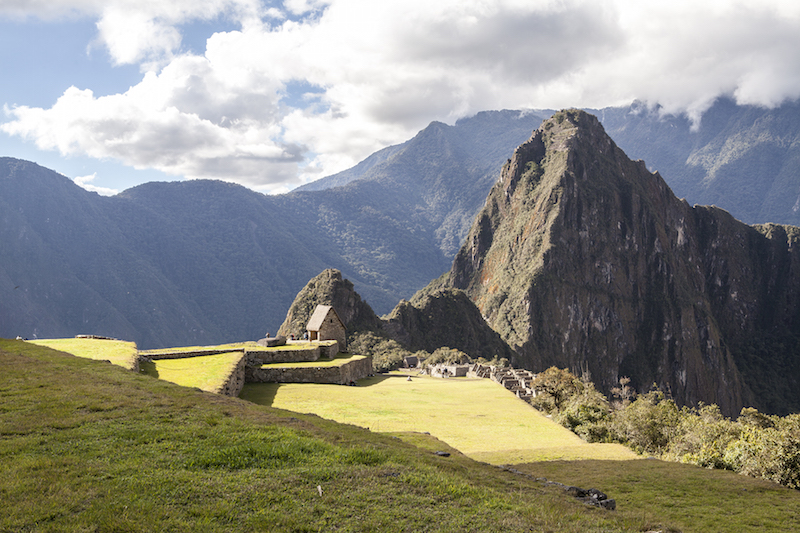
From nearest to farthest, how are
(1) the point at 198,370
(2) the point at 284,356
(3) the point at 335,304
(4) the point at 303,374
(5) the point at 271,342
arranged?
1. (1) the point at 198,370
2. (4) the point at 303,374
3. (2) the point at 284,356
4. (5) the point at 271,342
5. (3) the point at 335,304

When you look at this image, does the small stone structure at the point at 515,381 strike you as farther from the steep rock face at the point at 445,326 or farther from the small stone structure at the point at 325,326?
the steep rock face at the point at 445,326

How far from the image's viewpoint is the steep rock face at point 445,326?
342 feet

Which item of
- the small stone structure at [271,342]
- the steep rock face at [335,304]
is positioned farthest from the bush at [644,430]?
the steep rock face at [335,304]

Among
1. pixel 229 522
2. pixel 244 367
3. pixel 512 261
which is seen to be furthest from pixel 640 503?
pixel 512 261

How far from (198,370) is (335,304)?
69163mm

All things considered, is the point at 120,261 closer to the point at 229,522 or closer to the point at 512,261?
the point at 512,261

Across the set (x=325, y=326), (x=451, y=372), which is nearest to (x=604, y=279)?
(x=451, y=372)

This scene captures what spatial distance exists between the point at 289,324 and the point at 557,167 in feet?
406

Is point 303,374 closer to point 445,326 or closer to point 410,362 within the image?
point 410,362

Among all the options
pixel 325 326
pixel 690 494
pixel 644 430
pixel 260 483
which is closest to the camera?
pixel 260 483

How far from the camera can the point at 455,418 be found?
21250mm

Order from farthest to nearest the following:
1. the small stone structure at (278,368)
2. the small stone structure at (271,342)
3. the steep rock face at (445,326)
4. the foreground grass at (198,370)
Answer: the steep rock face at (445,326)
the small stone structure at (271,342)
the small stone structure at (278,368)
the foreground grass at (198,370)

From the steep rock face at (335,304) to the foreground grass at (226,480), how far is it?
77.1m

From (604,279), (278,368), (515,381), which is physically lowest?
(515,381)
